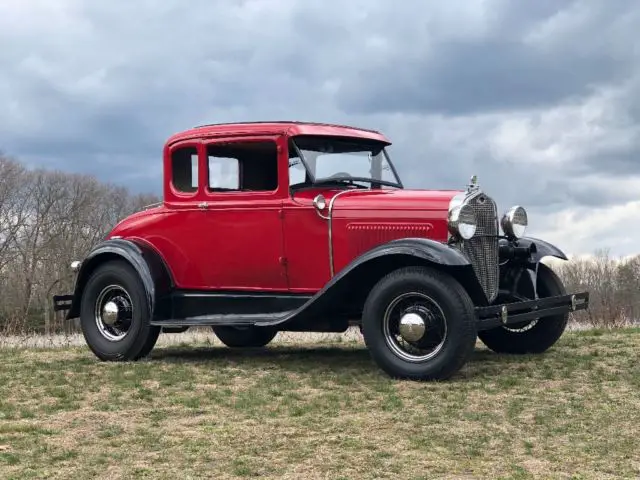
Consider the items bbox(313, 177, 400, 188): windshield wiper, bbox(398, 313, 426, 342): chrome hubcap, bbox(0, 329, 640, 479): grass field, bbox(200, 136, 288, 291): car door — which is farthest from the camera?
bbox(313, 177, 400, 188): windshield wiper

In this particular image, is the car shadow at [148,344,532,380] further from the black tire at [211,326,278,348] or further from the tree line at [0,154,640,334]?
the tree line at [0,154,640,334]

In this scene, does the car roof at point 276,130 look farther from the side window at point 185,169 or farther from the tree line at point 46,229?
the tree line at point 46,229

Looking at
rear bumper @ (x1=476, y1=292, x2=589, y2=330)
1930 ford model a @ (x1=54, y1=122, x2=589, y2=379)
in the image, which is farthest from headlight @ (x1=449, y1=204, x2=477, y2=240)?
rear bumper @ (x1=476, y1=292, x2=589, y2=330)

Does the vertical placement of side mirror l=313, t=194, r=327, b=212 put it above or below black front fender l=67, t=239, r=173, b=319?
above

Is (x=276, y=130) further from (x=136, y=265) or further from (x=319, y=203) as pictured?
(x=136, y=265)

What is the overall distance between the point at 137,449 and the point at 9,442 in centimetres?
93

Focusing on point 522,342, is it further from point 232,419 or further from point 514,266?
point 232,419

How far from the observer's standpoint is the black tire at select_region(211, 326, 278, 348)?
32.9 ft

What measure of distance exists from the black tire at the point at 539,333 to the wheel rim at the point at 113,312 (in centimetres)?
391

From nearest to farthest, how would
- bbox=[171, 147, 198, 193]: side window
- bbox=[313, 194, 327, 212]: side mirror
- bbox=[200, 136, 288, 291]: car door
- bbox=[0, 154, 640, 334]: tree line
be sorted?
bbox=[313, 194, 327, 212]: side mirror → bbox=[200, 136, 288, 291]: car door → bbox=[171, 147, 198, 193]: side window → bbox=[0, 154, 640, 334]: tree line


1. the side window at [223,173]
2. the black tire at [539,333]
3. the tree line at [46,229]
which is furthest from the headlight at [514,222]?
the tree line at [46,229]

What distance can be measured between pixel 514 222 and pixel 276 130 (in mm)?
2651

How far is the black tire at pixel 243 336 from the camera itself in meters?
10.0

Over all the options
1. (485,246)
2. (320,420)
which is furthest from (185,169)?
(320,420)
